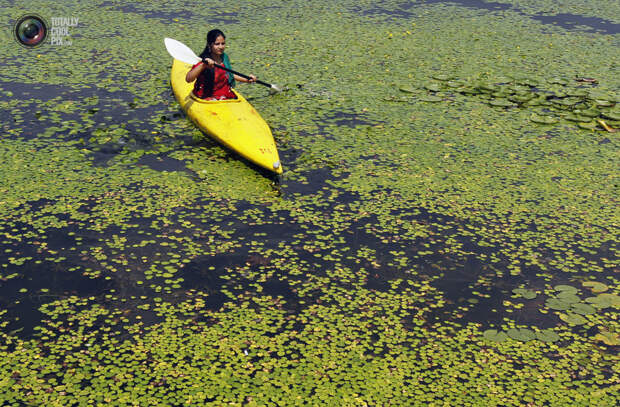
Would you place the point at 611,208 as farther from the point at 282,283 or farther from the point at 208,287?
the point at 208,287

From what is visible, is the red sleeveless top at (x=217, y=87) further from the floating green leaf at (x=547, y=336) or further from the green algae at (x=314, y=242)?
the floating green leaf at (x=547, y=336)

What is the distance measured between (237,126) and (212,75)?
29.9 inches

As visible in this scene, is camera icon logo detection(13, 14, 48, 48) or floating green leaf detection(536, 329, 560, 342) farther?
camera icon logo detection(13, 14, 48, 48)

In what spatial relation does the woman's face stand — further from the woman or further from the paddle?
the paddle

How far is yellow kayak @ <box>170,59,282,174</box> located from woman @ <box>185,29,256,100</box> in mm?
116

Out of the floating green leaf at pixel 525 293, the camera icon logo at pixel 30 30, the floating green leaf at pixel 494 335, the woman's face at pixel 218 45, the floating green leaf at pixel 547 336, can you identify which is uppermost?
the woman's face at pixel 218 45

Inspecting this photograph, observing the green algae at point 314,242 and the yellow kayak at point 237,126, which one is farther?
the yellow kayak at point 237,126

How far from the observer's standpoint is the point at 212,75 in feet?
21.3

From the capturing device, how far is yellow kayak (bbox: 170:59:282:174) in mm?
5669

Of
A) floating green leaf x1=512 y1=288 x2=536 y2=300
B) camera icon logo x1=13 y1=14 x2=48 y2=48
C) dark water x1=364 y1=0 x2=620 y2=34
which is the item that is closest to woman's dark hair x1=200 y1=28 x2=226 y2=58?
camera icon logo x1=13 y1=14 x2=48 y2=48

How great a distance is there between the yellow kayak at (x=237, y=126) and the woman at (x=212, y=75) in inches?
4.6

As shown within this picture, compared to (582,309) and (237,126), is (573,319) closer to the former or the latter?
(582,309)

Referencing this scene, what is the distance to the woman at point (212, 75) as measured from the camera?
6.44m

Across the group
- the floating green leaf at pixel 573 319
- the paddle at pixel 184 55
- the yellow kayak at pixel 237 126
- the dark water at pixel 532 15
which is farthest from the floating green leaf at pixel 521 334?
the dark water at pixel 532 15
